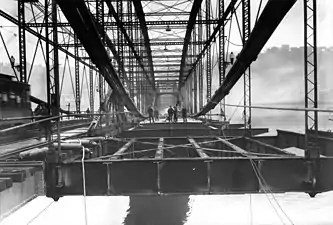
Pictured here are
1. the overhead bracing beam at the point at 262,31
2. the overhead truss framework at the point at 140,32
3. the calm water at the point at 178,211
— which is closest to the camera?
the overhead bracing beam at the point at 262,31

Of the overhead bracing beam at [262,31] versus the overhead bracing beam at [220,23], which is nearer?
the overhead bracing beam at [262,31]

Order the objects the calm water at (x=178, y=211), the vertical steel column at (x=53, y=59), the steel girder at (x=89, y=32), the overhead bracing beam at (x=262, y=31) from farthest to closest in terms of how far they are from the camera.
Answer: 1. the calm water at (x=178, y=211)
2. the steel girder at (x=89, y=32)
3. the overhead bracing beam at (x=262, y=31)
4. the vertical steel column at (x=53, y=59)

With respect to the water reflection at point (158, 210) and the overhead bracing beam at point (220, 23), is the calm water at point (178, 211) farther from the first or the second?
the overhead bracing beam at point (220, 23)

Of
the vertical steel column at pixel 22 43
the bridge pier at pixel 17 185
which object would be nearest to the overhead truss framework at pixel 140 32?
the vertical steel column at pixel 22 43

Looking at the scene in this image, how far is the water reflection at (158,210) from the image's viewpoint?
19.6m

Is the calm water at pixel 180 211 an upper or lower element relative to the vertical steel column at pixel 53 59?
lower

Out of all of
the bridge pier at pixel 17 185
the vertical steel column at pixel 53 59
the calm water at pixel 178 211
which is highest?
the vertical steel column at pixel 53 59

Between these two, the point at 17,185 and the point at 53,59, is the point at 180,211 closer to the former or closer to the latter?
the point at 53,59

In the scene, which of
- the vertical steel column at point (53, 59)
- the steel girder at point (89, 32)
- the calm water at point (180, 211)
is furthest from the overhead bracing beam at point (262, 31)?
the calm water at point (180, 211)

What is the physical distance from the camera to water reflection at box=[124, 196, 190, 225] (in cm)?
1964

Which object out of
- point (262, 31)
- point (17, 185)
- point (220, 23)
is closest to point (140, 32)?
point (220, 23)

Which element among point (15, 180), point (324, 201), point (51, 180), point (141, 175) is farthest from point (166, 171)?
point (324, 201)

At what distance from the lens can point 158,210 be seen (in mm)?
19641

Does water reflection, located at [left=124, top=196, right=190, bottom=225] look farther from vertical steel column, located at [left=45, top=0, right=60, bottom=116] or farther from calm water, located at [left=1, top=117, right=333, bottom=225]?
vertical steel column, located at [left=45, top=0, right=60, bottom=116]
